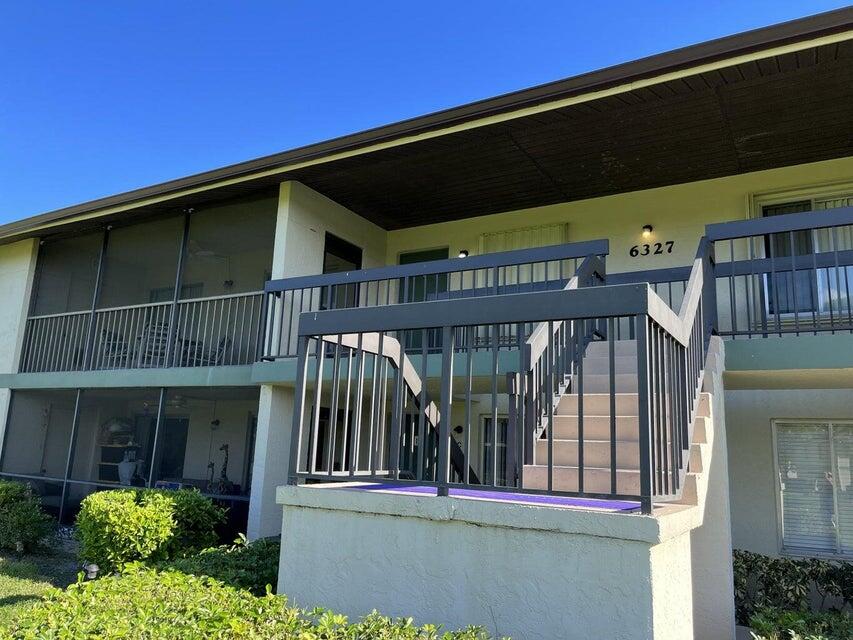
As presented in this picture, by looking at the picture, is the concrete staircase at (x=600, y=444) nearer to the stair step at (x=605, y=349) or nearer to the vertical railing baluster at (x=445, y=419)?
the stair step at (x=605, y=349)

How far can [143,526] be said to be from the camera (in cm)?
711

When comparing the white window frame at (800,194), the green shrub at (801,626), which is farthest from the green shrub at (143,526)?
the white window frame at (800,194)

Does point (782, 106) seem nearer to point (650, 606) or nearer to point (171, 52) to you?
point (650, 606)

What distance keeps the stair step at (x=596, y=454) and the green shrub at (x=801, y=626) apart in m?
1.37

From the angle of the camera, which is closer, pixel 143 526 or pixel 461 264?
pixel 143 526

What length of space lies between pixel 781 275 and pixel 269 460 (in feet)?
22.7

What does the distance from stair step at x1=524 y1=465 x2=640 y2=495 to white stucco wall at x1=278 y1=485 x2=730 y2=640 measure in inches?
21.4

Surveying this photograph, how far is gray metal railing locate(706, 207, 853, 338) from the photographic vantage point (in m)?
6.39

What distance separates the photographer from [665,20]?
1356 centimetres

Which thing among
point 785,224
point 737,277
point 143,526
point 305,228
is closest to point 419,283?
point 305,228

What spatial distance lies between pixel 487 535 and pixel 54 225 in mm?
10831

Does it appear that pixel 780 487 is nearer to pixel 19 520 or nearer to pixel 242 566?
pixel 242 566

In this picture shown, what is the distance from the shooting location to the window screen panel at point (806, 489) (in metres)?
7.01

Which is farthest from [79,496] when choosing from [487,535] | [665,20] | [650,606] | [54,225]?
[665,20]
